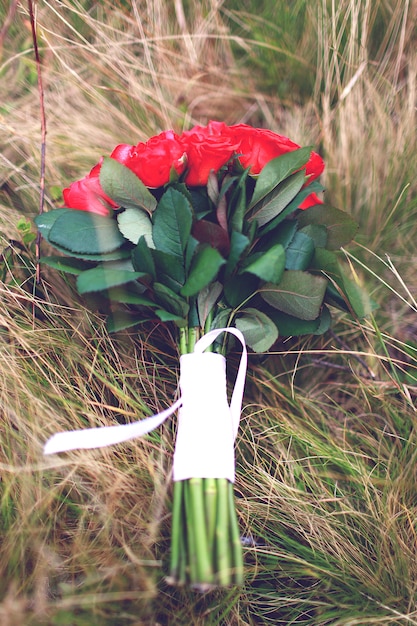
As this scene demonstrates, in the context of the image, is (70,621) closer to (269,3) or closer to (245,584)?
(245,584)

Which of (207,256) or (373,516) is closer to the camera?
(207,256)

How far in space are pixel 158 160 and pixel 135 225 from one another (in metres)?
0.10

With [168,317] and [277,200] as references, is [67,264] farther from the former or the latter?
[277,200]

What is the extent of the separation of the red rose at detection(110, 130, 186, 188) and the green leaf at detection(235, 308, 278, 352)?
232 mm

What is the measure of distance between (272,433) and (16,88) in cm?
93

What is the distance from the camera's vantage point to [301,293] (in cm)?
68

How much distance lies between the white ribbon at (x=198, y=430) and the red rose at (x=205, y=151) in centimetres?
23

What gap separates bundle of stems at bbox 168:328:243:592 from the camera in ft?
1.96

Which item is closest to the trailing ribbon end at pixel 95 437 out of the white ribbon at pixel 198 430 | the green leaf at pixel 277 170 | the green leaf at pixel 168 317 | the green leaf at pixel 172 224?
the white ribbon at pixel 198 430

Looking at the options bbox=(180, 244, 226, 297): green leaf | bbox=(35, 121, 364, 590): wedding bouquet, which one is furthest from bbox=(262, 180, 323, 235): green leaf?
bbox=(180, 244, 226, 297): green leaf

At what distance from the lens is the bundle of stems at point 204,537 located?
60 centimetres

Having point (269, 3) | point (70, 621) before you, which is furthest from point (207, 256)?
point (269, 3)

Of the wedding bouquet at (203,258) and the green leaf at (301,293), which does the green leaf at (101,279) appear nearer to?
the wedding bouquet at (203,258)

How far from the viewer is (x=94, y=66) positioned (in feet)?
3.57
